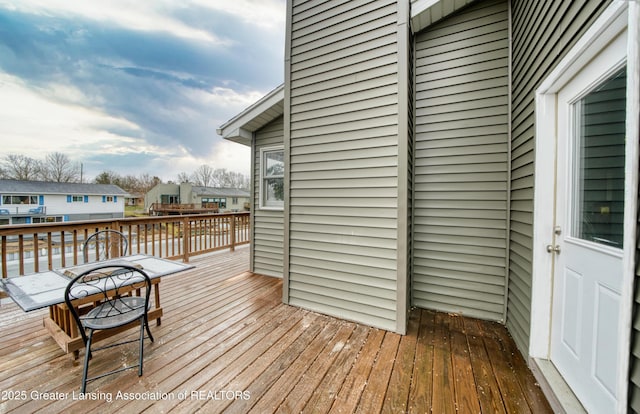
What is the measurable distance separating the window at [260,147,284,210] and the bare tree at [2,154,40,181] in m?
30.8

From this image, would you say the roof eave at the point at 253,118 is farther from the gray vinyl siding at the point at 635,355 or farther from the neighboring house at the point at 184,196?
the neighboring house at the point at 184,196

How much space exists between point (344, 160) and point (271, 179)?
6.45 ft

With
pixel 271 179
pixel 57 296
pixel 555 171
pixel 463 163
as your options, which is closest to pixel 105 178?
pixel 271 179

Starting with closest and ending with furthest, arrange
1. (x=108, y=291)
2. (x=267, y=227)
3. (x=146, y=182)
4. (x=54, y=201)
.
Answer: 1. (x=108, y=291)
2. (x=267, y=227)
3. (x=54, y=201)
4. (x=146, y=182)

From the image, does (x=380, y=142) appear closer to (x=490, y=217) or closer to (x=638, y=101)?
(x=490, y=217)

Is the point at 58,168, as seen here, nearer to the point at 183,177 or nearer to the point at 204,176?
the point at 183,177

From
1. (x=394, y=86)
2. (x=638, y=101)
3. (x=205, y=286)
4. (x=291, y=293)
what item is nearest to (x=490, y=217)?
(x=394, y=86)

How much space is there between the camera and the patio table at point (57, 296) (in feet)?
5.31

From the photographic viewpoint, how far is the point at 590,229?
151cm

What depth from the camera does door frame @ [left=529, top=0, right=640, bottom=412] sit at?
3.14 feet

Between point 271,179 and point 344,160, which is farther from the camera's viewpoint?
point 271,179

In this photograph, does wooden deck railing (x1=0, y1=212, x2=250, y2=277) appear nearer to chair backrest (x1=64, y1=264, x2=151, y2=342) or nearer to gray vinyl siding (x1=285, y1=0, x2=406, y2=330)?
chair backrest (x1=64, y1=264, x2=151, y2=342)

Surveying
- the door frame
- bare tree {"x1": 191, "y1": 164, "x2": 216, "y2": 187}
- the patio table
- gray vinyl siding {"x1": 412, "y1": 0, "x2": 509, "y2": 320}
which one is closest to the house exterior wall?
bare tree {"x1": 191, "y1": 164, "x2": 216, "y2": 187}

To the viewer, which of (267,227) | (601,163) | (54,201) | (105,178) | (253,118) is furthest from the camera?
(105,178)
